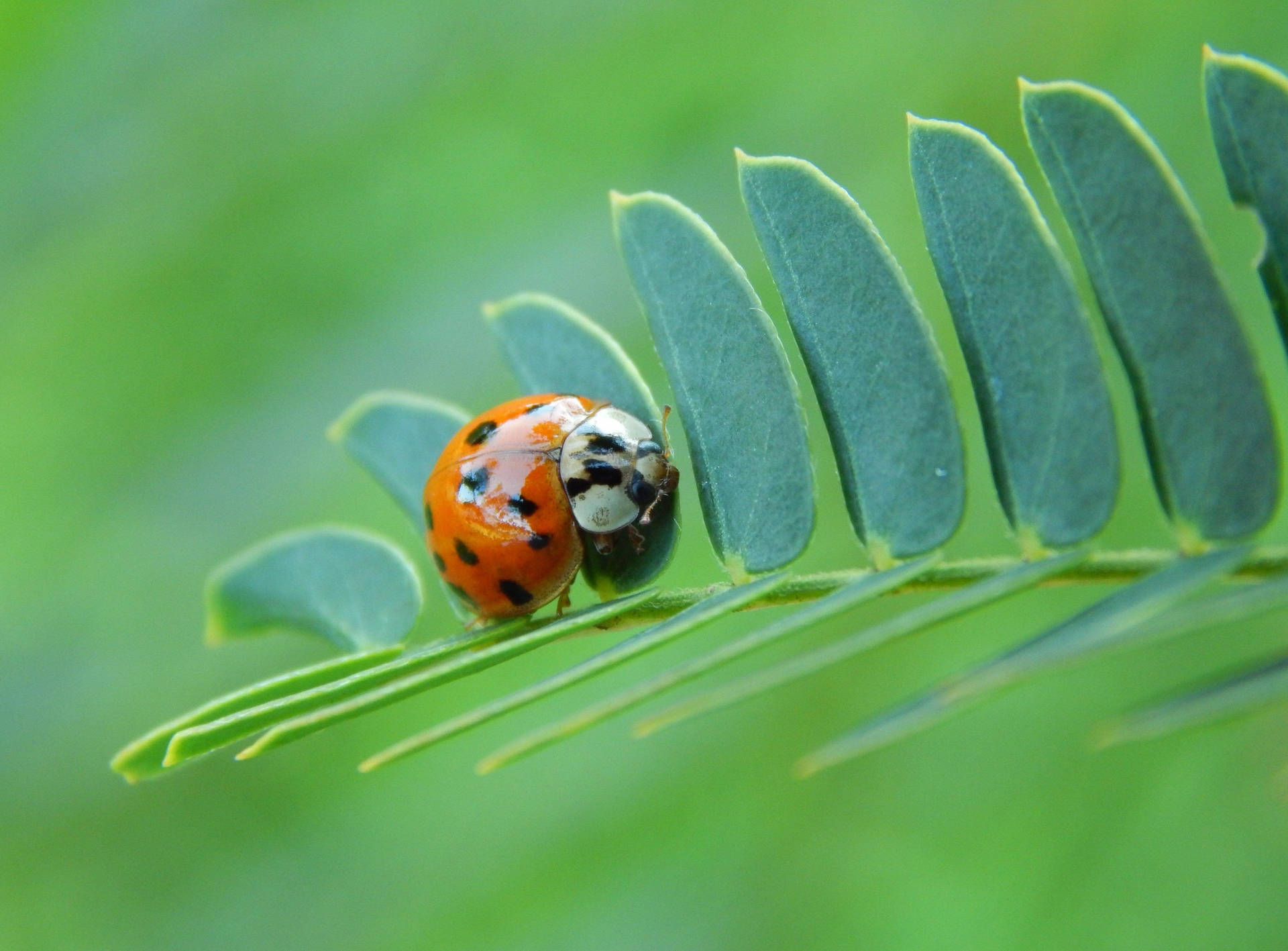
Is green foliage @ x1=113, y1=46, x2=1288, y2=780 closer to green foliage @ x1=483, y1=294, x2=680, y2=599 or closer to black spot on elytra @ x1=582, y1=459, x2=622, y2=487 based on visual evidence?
green foliage @ x1=483, y1=294, x2=680, y2=599

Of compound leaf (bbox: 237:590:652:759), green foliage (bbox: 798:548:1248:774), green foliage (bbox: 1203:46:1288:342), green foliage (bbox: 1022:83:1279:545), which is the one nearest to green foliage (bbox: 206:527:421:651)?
compound leaf (bbox: 237:590:652:759)

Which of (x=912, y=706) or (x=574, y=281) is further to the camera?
(x=574, y=281)

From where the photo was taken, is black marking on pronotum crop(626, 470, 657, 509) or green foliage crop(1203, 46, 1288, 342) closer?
green foliage crop(1203, 46, 1288, 342)

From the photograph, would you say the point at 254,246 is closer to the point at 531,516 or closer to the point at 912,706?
the point at 531,516

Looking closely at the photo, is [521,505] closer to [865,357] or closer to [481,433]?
[481,433]

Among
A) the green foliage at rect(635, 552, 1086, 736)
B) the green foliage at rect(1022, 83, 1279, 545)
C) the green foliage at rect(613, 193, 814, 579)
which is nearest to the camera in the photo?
the green foliage at rect(635, 552, 1086, 736)

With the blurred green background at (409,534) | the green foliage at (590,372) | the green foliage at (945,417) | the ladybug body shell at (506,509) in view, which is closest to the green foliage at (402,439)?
the ladybug body shell at (506,509)

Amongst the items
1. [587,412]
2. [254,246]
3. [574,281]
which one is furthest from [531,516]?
[254,246]

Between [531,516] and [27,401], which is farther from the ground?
[27,401]
